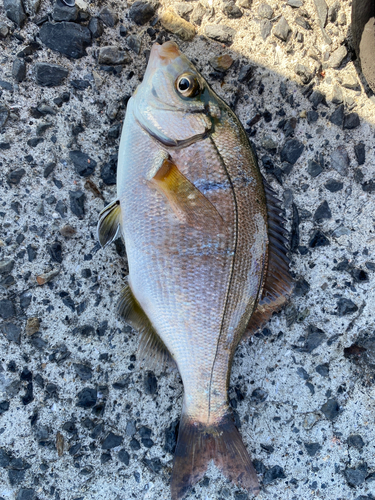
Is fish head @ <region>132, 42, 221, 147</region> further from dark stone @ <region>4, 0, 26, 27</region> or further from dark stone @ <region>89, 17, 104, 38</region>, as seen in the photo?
dark stone @ <region>4, 0, 26, 27</region>

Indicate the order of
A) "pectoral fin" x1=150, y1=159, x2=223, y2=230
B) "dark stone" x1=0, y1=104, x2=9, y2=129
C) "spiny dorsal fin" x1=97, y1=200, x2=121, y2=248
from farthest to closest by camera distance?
"dark stone" x1=0, y1=104, x2=9, y2=129
"spiny dorsal fin" x1=97, y1=200, x2=121, y2=248
"pectoral fin" x1=150, y1=159, x2=223, y2=230

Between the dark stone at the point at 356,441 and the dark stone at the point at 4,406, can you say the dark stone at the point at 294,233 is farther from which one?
the dark stone at the point at 4,406

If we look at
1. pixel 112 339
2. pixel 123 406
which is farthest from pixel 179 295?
pixel 123 406

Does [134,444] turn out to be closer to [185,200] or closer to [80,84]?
[185,200]

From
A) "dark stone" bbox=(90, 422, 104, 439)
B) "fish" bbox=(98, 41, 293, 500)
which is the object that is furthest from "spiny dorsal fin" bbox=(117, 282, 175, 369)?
"dark stone" bbox=(90, 422, 104, 439)

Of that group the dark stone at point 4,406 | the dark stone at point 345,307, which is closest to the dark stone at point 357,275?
the dark stone at point 345,307

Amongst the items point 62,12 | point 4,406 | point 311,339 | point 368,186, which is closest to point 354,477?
point 311,339

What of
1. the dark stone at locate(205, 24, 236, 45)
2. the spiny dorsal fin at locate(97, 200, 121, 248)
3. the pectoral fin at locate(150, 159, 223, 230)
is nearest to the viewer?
the pectoral fin at locate(150, 159, 223, 230)
